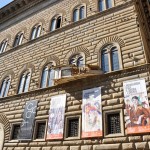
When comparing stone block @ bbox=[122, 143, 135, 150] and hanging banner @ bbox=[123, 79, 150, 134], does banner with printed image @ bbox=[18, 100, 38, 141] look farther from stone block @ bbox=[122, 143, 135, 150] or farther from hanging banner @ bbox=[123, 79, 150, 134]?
hanging banner @ bbox=[123, 79, 150, 134]

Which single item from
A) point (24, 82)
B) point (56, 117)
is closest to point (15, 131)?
point (56, 117)

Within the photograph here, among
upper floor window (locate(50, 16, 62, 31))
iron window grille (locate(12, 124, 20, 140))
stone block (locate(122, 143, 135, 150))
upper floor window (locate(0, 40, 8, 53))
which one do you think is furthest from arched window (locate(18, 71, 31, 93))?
stone block (locate(122, 143, 135, 150))

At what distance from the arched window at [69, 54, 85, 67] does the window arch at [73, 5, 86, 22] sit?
2790mm

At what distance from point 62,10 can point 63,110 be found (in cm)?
700

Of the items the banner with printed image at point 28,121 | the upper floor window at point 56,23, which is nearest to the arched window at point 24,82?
the banner with printed image at point 28,121

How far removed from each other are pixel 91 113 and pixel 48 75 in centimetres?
369

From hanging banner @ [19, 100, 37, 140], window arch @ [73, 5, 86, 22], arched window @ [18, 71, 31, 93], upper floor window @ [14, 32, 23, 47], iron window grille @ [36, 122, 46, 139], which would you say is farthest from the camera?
upper floor window @ [14, 32, 23, 47]

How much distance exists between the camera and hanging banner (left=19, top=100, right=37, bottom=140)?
8.18 m

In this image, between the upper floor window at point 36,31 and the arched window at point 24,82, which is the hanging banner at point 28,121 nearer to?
the arched window at point 24,82

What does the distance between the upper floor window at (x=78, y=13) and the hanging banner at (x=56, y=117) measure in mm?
Answer: 5065

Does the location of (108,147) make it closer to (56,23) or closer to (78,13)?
(78,13)

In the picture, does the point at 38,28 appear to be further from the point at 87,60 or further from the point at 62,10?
the point at 87,60

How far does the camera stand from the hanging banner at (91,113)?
6.59 m

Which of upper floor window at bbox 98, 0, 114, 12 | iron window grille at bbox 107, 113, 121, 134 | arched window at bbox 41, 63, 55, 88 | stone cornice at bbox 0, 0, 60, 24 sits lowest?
iron window grille at bbox 107, 113, 121, 134
